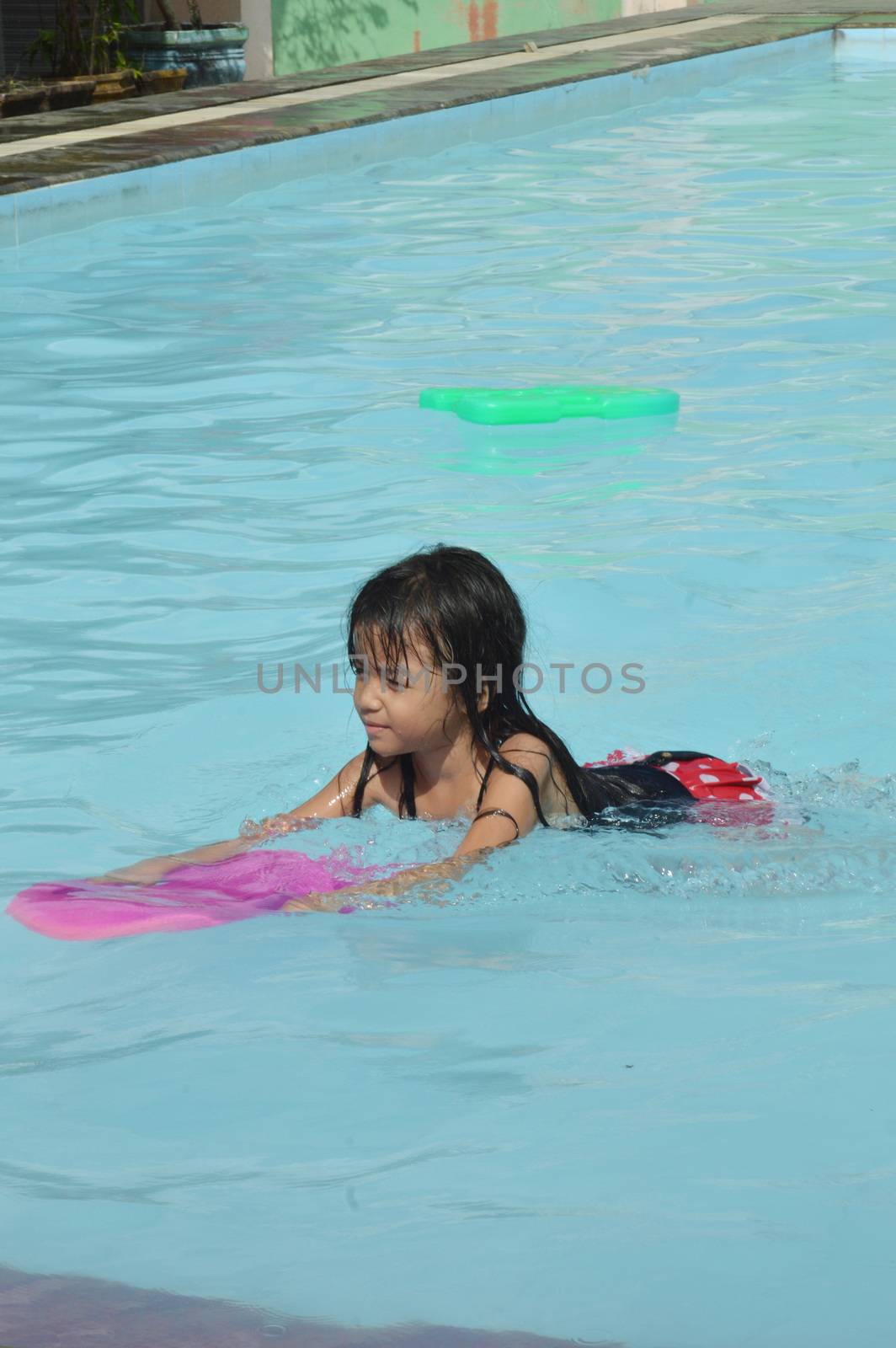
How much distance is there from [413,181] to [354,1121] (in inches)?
386

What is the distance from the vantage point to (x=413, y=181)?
37.8 feet

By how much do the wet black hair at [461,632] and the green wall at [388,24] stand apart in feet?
44.3

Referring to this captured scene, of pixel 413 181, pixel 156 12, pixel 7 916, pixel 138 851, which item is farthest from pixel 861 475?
pixel 156 12

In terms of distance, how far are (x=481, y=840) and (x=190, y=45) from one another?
12511 millimetres

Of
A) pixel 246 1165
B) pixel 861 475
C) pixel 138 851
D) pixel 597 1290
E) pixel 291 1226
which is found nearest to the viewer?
pixel 597 1290

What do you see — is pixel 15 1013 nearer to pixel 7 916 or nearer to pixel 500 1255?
pixel 7 916

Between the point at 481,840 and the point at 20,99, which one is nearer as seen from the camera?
the point at 481,840

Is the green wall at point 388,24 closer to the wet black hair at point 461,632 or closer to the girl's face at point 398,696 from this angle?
the wet black hair at point 461,632

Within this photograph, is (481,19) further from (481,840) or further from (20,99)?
(481,840)

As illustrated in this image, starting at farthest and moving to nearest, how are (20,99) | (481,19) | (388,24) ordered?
(481,19)
(388,24)
(20,99)

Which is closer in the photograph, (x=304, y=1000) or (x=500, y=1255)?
(x=500, y=1255)

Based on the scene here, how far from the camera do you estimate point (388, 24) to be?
16828mm

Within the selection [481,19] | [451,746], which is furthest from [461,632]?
[481,19]

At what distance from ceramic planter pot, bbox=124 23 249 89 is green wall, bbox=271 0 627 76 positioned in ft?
3.12
